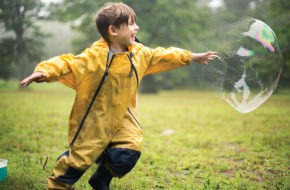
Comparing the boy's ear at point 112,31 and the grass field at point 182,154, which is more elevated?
the boy's ear at point 112,31

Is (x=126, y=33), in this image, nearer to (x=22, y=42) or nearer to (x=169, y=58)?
(x=169, y=58)

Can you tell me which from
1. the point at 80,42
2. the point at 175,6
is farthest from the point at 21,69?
the point at 175,6

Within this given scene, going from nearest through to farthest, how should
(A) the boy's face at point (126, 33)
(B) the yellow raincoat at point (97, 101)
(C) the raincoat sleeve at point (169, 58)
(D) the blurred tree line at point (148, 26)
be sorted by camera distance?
(B) the yellow raincoat at point (97, 101) < (A) the boy's face at point (126, 33) < (C) the raincoat sleeve at point (169, 58) < (D) the blurred tree line at point (148, 26)

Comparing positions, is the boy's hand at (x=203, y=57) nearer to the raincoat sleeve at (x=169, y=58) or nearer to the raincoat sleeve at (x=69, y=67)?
the raincoat sleeve at (x=169, y=58)

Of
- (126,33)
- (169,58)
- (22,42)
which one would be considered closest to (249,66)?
(169,58)

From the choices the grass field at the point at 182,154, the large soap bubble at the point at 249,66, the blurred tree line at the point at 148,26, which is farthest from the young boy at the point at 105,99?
the blurred tree line at the point at 148,26

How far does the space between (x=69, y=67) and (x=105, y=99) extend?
357 mm

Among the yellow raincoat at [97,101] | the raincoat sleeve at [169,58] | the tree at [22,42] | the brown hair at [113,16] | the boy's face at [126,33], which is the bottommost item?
the tree at [22,42]

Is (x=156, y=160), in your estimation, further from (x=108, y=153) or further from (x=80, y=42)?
(x=80, y=42)

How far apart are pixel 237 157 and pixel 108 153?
2.60m

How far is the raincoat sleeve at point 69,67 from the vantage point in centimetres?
240

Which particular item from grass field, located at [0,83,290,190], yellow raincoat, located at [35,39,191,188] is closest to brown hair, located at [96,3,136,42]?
yellow raincoat, located at [35,39,191,188]

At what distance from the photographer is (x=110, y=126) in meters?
2.65

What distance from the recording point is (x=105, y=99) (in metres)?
2.60
